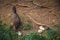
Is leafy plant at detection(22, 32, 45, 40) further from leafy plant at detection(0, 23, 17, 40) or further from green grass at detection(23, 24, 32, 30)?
green grass at detection(23, 24, 32, 30)

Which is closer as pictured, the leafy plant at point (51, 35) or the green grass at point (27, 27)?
the leafy plant at point (51, 35)

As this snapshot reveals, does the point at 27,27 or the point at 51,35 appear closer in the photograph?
the point at 51,35

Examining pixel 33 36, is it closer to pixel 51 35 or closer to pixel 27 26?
pixel 51 35

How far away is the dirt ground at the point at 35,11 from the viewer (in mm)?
5500

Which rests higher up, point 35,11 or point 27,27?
point 35,11

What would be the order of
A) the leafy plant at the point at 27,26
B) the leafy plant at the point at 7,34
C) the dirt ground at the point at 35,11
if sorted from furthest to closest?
1. the dirt ground at the point at 35,11
2. the leafy plant at the point at 27,26
3. the leafy plant at the point at 7,34

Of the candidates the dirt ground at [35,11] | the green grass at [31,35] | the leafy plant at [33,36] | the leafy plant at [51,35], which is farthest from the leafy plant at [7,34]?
the leafy plant at [51,35]

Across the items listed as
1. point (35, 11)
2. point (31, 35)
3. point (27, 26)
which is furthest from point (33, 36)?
point (35, 11)

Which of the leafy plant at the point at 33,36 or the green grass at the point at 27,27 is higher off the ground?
the leafy plant at the point at 33,36

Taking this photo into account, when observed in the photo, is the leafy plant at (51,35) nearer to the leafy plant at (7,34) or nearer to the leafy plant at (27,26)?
the leafy plant at (27,26)

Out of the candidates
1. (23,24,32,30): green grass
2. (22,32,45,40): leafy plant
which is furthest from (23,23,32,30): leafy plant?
(22,32,45,40): leafy plant

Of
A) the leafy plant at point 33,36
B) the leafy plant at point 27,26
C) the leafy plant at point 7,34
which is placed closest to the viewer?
the leafy plant at point 33,36

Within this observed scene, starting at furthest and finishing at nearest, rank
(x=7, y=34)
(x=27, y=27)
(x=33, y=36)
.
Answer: (x=27, y=27), (x=7, y=34), (x=33, y=36)

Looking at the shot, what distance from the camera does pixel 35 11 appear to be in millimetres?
5758
